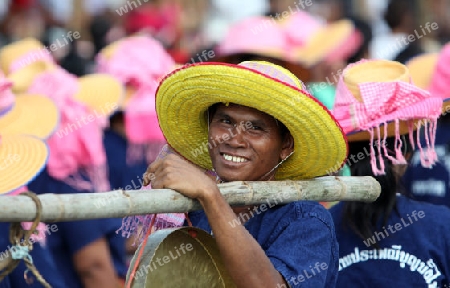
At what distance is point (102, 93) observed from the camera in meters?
5.86

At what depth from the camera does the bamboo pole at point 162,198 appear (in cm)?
195

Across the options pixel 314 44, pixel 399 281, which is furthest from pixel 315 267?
pixel 314 44

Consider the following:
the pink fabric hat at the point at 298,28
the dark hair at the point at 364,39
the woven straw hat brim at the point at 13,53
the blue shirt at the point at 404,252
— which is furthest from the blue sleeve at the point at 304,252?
the dark hair at the point at 364,39

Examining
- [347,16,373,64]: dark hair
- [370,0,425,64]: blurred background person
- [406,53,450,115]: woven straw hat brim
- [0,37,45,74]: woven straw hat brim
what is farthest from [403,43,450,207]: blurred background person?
[370,0,425,64]: blurred background person

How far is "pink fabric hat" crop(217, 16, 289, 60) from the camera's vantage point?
5781 mm

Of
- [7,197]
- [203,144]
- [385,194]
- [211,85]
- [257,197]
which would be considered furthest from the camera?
[385,194]

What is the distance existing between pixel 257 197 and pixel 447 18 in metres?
8.57

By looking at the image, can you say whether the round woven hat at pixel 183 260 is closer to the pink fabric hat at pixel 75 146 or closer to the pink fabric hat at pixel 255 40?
the pink fabric hat at pixel 75 146

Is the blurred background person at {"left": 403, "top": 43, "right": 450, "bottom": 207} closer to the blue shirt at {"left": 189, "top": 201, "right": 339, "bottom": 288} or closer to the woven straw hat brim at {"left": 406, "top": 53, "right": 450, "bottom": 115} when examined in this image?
the woven straw hat brim at {"left": 406, "top": 53, "right": 450, "bottom": 115}

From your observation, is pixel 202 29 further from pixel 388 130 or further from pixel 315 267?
pixel 315 267

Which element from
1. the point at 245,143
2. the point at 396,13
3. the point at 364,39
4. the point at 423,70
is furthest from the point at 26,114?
the point at 396,13

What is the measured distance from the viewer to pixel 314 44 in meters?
7.52

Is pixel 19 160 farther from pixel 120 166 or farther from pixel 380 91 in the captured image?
pixel 120 166

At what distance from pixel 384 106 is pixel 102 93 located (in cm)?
292
